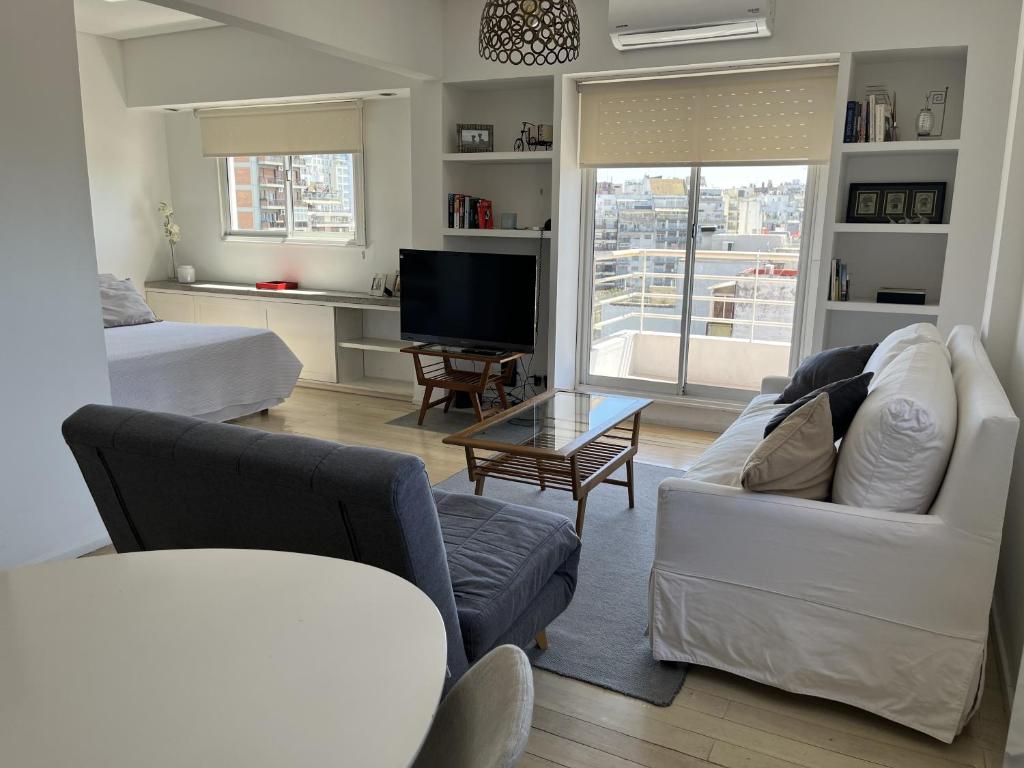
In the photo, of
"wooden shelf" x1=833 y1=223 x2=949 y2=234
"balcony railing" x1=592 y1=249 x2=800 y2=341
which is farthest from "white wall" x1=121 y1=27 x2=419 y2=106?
"wooden shelf" x1=833 y1=223 x2=949 y2=234

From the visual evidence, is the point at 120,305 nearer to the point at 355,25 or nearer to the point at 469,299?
the point at 469,299

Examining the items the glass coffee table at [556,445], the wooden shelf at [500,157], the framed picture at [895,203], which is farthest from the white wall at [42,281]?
the framed picture at [895,203]

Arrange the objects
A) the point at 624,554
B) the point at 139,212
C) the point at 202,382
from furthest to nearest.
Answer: the point at 139,212, the point at 202,382, the point at 624,554

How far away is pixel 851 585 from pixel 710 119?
136 inches

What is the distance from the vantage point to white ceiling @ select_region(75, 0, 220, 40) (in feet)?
17.5

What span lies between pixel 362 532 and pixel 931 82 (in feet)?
13.4

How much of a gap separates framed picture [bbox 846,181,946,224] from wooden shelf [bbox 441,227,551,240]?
6.12ft

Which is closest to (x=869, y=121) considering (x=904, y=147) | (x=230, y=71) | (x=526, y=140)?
(x=904, y=147)

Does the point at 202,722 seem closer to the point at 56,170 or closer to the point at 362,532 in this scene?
the point at 362,532

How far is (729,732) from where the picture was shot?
6.90 feet

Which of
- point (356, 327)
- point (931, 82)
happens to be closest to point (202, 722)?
point (931, 82)

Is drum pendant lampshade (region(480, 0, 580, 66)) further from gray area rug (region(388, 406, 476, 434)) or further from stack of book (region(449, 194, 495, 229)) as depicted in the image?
gray area rug (region(388, 406, 476, 434))

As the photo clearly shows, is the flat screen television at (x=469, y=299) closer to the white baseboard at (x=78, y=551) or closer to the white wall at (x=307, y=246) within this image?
the white wall at (x=307, y=246)

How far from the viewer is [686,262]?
202 inches
